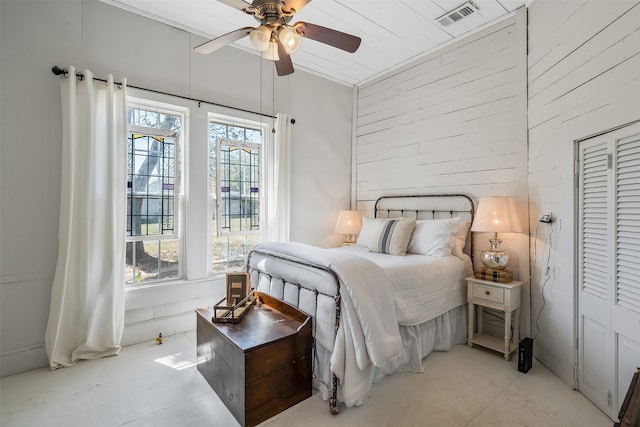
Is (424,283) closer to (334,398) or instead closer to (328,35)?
(334,398)

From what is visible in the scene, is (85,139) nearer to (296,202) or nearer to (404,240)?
(296,202)

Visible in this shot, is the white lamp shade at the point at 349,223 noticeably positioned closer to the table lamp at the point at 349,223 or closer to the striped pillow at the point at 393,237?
the table lamp at the point at 349,223

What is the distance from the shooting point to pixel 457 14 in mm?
2898

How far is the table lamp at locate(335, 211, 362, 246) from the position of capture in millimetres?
4109

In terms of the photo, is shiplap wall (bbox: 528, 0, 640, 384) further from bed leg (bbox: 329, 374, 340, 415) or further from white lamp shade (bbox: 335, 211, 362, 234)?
white lamp shade (bbox: 335, 211, 362, 234)

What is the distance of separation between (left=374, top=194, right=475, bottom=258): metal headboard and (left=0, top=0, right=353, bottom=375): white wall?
3.82 feet

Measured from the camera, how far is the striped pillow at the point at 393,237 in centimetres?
316

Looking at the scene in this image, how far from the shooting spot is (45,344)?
244cm

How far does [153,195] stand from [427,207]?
2.92 metres

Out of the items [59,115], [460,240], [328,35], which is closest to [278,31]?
[328,35]

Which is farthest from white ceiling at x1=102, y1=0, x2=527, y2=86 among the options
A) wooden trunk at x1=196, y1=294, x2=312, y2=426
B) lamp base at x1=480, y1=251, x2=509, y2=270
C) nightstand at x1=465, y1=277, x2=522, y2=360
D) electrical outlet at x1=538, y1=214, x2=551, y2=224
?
wooden trunk at x1=196, y1=294, x2=312, y2=426

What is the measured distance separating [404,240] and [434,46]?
85.8 inches

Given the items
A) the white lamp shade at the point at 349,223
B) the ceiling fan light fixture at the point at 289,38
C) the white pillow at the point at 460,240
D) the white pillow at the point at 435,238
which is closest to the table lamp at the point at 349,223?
the white lamp shade at the point at 349,223

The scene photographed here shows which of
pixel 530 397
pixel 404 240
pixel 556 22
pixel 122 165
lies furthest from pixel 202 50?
pixel 530 397
